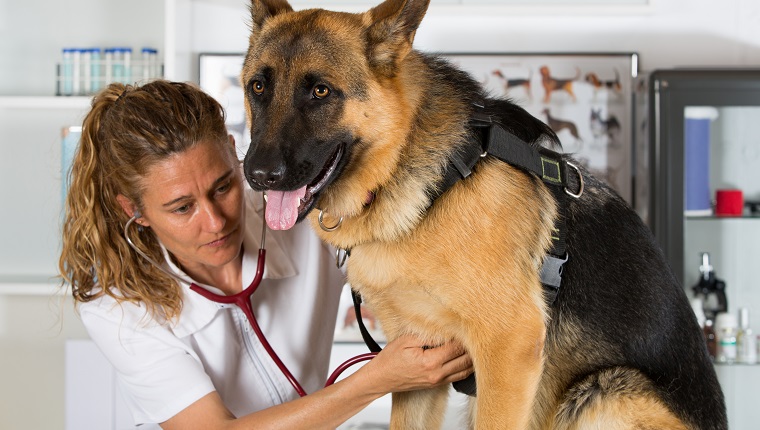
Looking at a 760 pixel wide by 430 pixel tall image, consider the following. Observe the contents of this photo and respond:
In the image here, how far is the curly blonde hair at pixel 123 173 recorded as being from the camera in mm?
1451

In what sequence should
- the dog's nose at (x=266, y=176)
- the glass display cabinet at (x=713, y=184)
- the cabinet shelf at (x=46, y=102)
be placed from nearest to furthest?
the dog's nose at (x=266, y=176), the glass display cabinet at (x=713, y=184), the cabinet shelf at (x=46, y=102)

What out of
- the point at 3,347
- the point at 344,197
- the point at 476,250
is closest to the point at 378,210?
the point at 344,197

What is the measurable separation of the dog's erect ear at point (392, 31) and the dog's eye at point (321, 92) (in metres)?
0.09

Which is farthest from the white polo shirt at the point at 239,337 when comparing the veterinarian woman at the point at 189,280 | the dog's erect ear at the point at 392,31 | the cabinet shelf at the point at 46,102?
the cabinet shelf at the point at 46,102

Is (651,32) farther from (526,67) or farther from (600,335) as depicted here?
(600,335)

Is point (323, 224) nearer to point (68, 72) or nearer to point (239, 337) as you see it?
point (239, 337)

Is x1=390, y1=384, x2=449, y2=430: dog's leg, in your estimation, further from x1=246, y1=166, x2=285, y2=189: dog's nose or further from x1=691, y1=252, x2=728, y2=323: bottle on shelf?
x1=691, y1=252, x2=728, y2=323: bottle on shelf

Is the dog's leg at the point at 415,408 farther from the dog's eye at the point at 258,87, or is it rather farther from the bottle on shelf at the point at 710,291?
the bottle on shelf at the point at 710,291

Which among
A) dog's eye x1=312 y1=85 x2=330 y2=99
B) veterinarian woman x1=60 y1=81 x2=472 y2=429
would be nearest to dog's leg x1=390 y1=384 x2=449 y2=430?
veterinarian woman x1=60 y1=81 x2=472 y2=429

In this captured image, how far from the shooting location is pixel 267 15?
133 cm

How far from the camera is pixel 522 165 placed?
128cm

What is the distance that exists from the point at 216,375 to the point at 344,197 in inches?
24.5

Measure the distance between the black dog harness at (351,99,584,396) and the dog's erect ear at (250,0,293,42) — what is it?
40 cm

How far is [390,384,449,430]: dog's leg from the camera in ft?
4.86
